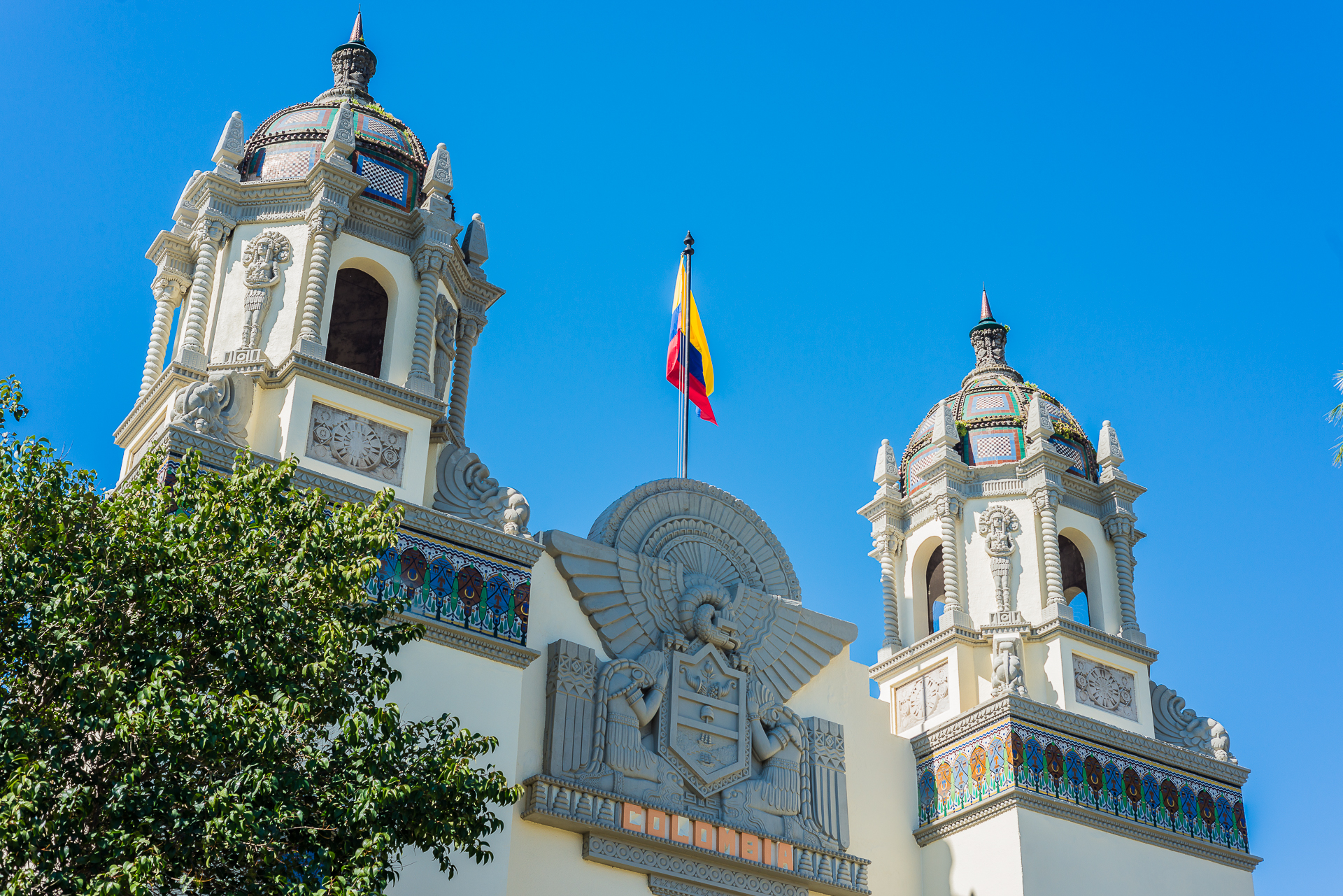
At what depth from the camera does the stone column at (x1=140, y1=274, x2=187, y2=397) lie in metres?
16.3

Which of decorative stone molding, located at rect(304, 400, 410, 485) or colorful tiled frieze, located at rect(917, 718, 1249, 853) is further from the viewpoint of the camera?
colorful tiled frieze, located at rect(917, 718, 1249, 853)

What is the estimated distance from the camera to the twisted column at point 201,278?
52.2 feet

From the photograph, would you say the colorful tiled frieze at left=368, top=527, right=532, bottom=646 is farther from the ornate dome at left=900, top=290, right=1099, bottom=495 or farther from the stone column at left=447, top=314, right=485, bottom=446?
the ornate dome at left=900, top=290, right=1099, bottom=495

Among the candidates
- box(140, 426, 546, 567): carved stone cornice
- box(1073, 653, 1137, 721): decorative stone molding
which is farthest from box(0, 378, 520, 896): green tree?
box(1073, 653, 1137, 721): decorative stone molding

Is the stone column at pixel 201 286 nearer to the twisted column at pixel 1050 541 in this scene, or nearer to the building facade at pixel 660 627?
the building facade at pixel 660 627

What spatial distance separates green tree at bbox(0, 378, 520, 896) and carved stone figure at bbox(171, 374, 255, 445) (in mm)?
3026

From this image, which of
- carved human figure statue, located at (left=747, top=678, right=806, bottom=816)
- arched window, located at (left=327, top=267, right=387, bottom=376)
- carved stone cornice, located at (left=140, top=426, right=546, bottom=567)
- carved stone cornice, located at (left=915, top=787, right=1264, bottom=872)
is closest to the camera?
carved stone cornice, located at (left=140, top=426, right=546, bottom=567)

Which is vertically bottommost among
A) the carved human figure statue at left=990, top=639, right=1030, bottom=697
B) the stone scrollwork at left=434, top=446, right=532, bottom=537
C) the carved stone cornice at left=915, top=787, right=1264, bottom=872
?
the carved stone cornice at left=915, top=787, right=1264, bottom=872

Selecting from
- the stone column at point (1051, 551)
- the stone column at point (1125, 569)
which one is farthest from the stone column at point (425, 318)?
the stone column at point (1125, 569)

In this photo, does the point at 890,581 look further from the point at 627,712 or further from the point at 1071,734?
the point at 627,712

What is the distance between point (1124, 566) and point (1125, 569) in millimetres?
53

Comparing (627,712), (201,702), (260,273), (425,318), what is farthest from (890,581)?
(201,702)

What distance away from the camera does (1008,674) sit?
17.7 metres

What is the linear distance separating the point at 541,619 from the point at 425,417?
2.38 meters
